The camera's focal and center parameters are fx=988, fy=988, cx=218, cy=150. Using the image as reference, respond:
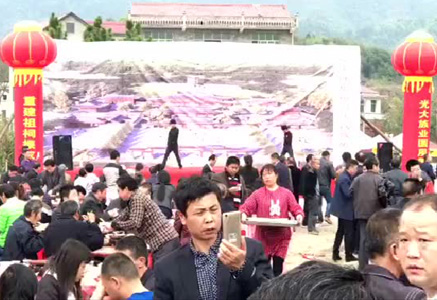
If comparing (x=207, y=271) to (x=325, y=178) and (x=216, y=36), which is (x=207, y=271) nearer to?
(x=325, y=178)

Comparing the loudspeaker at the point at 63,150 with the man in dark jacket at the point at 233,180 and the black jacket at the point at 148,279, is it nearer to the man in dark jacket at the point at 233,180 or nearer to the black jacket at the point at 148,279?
the man in dark jacket at the point at 233,180

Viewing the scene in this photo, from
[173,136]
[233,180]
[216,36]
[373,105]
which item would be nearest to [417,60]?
[173,136]

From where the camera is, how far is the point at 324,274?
1888 mm

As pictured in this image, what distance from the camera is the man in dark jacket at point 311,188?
46.4 ft

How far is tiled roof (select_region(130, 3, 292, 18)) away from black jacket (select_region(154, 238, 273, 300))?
53.3 m

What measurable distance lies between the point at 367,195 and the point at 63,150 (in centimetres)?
1012

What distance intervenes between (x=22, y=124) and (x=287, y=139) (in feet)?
17.9

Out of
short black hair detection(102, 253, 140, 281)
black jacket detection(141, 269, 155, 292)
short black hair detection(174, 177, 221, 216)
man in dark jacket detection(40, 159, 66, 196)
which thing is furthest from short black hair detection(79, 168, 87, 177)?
short black hair detection(174, 177, 221, 216)

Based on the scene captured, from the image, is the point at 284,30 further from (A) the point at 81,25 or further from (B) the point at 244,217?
(B) the point at 244,217

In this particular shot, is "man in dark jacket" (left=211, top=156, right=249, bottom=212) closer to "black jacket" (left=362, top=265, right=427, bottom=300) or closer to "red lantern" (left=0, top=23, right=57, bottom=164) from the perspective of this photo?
"black jacket" (left=362, top=265, right=427, bottom=300)

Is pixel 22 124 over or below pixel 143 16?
below

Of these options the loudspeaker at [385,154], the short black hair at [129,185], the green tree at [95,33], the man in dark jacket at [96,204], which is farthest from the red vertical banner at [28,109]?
the green tree at [95,33]

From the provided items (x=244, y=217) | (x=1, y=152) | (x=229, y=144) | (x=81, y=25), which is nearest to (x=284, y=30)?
(x=81, y=25)

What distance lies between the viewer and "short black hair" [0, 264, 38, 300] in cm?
535
